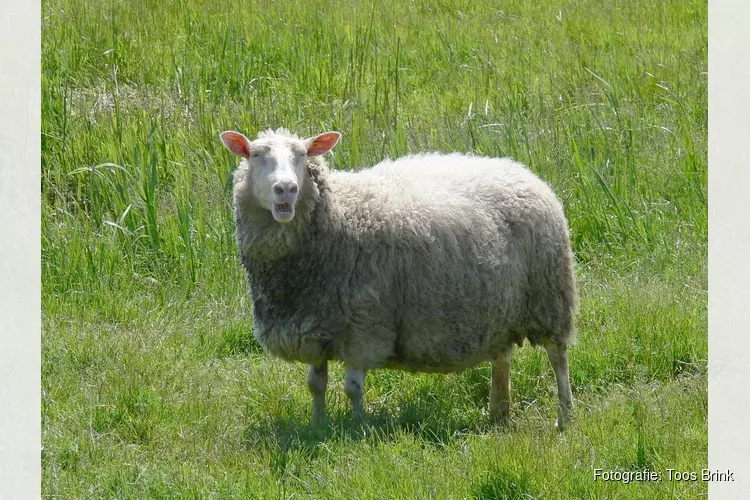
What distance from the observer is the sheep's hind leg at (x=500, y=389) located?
229 inches

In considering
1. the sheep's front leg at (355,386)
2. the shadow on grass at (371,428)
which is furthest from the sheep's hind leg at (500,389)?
the sheep's front leg at (355,386)

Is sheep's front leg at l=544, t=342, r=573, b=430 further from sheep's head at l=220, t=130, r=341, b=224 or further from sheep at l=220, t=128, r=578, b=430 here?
sheep's head at l=220, t=130, r=341, b=224

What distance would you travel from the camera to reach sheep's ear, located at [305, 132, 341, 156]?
5.29 metres

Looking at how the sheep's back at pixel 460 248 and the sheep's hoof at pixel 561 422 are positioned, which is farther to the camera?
the sheep's hoof at pixel 561 422

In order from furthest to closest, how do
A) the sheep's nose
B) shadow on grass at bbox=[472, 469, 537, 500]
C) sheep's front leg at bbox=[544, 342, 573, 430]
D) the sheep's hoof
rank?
1. sheep's front leg at bbox=[544, 342, 573, 430]
2. the sheep's hoof
3. the sheep's nose
4. shadow on grass at bbox=[472, 469, 537, 500]

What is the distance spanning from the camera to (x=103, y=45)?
33.9ft

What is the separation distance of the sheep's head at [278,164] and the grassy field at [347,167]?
1.09 meters

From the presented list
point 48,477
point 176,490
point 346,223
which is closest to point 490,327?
point 346,223

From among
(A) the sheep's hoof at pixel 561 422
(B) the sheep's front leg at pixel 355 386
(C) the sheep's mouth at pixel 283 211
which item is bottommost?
(A) the sheep's hoof at pixel 561 422

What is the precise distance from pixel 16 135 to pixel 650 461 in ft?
17.5

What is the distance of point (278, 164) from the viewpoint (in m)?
5.01

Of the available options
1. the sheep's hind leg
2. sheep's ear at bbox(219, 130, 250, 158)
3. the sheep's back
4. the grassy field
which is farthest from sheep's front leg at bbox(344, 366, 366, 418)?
sheep's ear at bbox(219, 130, 250, 158)

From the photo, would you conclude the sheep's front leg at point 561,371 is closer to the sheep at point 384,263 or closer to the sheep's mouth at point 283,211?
the sheep at point 384,263

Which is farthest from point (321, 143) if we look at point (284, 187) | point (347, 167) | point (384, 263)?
point (347, 167)
